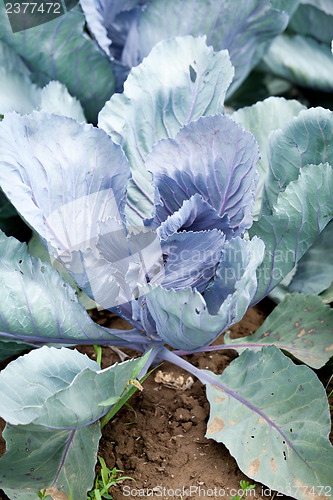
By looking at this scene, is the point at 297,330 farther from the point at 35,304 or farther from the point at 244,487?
the point at 35,304

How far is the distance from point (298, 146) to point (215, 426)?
72 centimetres

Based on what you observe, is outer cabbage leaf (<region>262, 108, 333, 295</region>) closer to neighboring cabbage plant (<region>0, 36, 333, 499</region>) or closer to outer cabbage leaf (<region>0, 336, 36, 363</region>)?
neighboring cabbage plant (<region>0, 36, 333, 499</region>)

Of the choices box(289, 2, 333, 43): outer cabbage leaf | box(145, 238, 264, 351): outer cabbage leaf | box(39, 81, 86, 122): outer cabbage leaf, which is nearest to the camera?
box(145, 238, 264, 351): outer cabbage leaf

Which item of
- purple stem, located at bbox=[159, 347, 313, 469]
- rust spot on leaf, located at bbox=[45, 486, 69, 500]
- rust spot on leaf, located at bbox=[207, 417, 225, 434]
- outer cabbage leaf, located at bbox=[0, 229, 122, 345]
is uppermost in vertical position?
outer cabbage leaf, located at bbox=[0, 229, 122, 345]

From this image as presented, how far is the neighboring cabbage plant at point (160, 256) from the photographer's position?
114 centimetres

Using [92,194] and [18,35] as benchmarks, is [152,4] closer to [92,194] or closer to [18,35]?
[18,35]

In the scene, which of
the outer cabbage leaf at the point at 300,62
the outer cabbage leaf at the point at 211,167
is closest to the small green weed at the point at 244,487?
the outer cabbage leaf at the point at 211,167

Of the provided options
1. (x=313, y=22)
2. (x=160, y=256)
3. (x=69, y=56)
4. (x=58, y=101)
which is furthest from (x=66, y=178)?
(x=313, y=22)

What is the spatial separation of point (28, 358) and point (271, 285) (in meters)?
0.61

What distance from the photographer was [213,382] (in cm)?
131

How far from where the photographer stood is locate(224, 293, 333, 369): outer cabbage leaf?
4.66 feet

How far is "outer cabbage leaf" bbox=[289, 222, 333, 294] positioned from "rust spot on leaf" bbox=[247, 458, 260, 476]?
578 millimetres

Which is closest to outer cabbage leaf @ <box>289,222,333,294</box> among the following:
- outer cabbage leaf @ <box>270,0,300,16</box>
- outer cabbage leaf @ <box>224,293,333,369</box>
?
outer cabbage leaf @ <box>224,293,333,369</box>

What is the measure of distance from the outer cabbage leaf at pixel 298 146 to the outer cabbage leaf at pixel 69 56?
2.36ft
